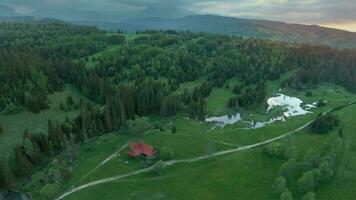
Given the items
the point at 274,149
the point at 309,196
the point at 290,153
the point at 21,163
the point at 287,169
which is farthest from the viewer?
the point at 274,149

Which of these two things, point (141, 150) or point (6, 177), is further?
point (141, 150)

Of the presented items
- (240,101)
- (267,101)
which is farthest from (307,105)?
(240,101)

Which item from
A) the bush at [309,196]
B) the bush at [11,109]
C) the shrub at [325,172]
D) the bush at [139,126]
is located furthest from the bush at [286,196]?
the bush at [11,109]

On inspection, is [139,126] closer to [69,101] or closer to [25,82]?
[69,101]

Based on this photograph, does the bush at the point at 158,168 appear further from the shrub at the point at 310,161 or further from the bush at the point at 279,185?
the shrub at the point at 310,161

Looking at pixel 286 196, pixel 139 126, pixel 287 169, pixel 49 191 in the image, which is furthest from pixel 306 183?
pixel 49 191

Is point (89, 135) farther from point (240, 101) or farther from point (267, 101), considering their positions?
point (267, 101)

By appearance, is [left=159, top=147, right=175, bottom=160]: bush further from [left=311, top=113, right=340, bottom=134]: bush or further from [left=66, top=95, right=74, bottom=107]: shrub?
[left=66, top=95, right=74, bottom=107]: shrub
